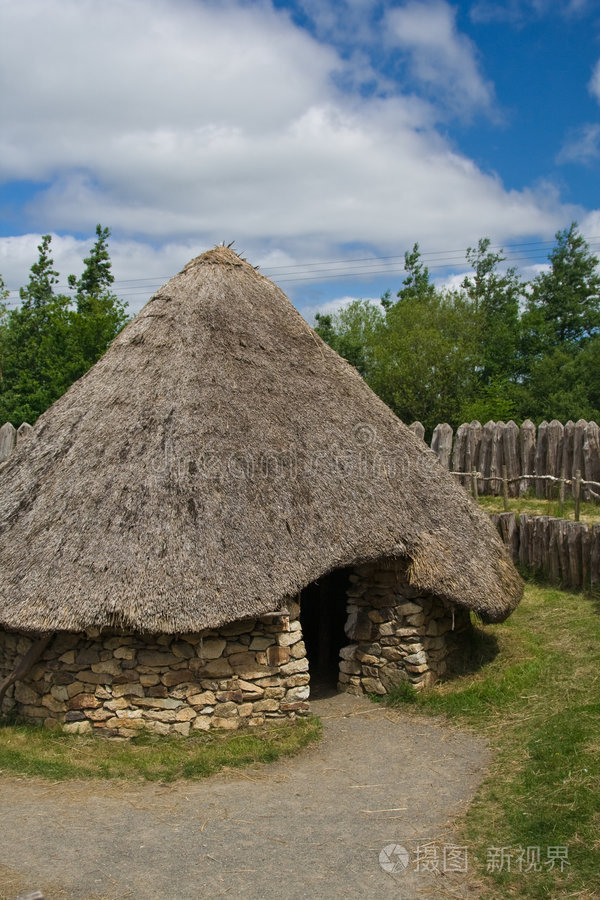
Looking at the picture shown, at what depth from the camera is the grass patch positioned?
801 cm

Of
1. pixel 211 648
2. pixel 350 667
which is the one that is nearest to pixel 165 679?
pixel 211 648

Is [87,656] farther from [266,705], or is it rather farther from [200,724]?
[266,705]

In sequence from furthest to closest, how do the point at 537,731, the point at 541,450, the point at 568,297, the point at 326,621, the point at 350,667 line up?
the point at 568,297 < the point at 541,450 < the point at 326,621 < the point at 350,667 < the point at 537,731

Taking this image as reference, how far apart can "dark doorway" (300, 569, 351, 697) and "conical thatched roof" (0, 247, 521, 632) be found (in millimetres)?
2207

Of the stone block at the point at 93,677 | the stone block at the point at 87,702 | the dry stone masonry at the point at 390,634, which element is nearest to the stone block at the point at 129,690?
the stone block at the point at 93,677

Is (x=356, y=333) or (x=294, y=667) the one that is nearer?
(x=294, y=667)

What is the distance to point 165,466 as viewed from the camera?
9242 millimetres

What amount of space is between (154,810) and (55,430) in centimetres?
542

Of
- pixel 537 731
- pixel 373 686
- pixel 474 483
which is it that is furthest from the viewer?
pixel 474 483

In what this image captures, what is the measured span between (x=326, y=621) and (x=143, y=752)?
14.0 feet

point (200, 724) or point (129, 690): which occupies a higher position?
point (129, 690)

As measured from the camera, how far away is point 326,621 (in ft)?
39.6

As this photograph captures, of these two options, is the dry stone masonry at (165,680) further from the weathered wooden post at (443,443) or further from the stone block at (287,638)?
the weathered wooden post at (443,443)

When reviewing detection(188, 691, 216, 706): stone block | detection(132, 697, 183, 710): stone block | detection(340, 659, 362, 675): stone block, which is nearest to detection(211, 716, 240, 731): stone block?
detection(188, 691, 216, 706): stone block
